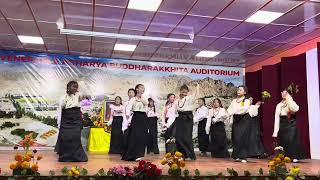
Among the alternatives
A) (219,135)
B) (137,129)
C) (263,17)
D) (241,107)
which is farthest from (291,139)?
(137,129)

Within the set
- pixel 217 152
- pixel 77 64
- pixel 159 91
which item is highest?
pixel 77 64

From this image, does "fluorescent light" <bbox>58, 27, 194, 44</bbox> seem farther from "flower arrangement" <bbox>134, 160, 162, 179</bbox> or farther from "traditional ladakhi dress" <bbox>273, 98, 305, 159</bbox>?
"flower arrangement" <bbox>134, 160, 162, 179</bbox>

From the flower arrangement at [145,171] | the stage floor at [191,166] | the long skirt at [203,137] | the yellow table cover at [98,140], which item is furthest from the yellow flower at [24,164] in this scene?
the long skirt at [203,137]

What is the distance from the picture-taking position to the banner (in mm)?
9305

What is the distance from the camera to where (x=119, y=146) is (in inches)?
325

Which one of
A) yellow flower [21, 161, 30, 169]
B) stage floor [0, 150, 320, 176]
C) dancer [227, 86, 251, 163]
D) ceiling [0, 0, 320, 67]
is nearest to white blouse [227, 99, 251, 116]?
dancer [227, 86, 251, 163]

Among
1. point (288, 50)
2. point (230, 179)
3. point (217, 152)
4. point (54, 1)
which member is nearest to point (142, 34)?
point (54, 1)

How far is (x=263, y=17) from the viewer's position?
6.61 metres

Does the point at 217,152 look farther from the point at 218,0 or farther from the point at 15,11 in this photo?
the point at 15,11

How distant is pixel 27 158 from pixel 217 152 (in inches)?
198

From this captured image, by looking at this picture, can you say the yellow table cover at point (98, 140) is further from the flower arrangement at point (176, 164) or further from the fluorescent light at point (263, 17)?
the flower arrangement at point (176, 164)

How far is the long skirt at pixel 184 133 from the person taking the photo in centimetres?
622

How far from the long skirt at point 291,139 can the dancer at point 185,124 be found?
1.87 metres

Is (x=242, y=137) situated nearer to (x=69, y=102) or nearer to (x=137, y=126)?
(x=137, y=126)
